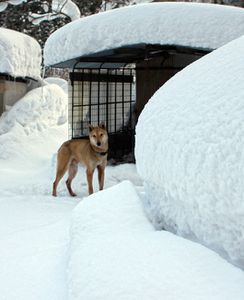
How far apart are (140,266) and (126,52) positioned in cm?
694

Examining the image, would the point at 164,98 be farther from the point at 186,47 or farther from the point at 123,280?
the point at 186,47

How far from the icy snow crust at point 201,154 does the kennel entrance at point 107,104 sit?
6.95 meters

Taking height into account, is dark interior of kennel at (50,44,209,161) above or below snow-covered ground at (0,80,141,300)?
above

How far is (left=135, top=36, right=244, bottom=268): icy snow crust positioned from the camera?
6.13ft

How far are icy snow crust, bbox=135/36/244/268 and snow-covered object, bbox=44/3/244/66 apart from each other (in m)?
4.53

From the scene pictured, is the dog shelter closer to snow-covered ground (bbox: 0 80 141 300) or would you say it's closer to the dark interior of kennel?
the dark interior of kennel

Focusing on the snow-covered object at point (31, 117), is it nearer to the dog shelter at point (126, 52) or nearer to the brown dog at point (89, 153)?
the dog shelter at point (126, 52)

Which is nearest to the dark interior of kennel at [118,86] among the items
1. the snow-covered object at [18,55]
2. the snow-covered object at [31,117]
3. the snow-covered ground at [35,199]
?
the snow-covered ground at [35,199]

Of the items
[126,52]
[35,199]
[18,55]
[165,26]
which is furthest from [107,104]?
[35,199]

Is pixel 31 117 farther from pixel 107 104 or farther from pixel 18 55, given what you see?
pixel 107 104

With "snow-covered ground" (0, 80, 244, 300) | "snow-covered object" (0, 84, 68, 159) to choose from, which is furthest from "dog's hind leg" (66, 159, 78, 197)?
"snow-covered object" (0, 84, 68, 159)

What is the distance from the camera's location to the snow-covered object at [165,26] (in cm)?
711

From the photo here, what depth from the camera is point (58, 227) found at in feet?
13.3

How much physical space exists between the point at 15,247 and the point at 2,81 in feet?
29.3
